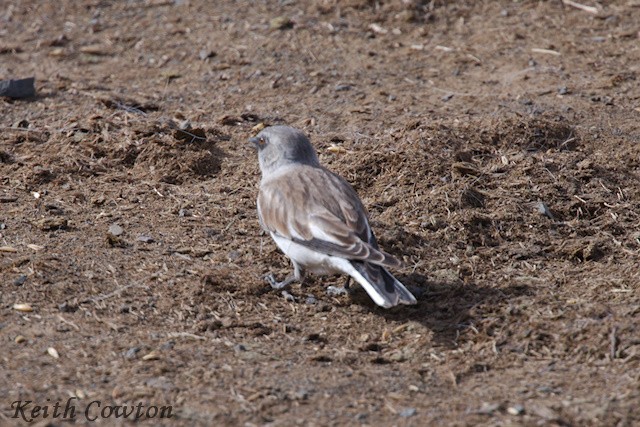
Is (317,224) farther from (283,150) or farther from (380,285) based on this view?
(283,150)

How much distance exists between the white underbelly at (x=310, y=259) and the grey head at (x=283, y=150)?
979 millimetres

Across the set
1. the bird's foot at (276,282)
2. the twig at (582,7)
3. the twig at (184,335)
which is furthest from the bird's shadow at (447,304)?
the twig at (582,7)

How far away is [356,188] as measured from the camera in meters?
8.15

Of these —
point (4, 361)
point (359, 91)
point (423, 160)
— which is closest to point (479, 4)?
point (359, 91)

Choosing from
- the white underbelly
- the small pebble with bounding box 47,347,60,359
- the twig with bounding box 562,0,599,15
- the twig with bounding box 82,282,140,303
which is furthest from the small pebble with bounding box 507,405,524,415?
the twig with bounding box 562,0,599,15

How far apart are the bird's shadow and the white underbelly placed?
430 millimetres

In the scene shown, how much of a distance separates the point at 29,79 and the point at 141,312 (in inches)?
183

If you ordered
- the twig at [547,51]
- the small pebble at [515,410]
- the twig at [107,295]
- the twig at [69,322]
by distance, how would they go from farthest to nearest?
the twig at [547,51], the twig at [107,295], the twig at [69,322], the small pebble at [515,410]

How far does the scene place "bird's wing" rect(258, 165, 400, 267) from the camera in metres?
6.32

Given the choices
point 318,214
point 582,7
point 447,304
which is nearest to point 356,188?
point 318,214

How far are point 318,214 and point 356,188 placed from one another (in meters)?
1.46

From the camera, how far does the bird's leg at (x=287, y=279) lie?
6867 millimetres

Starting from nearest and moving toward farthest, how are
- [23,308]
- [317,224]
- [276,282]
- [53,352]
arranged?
1. [53,352]
2. [23,308]
3. [317,224]
4. [276,282]

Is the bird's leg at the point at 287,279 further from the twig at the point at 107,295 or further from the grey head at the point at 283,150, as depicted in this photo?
the grey head at the point at 283,150
